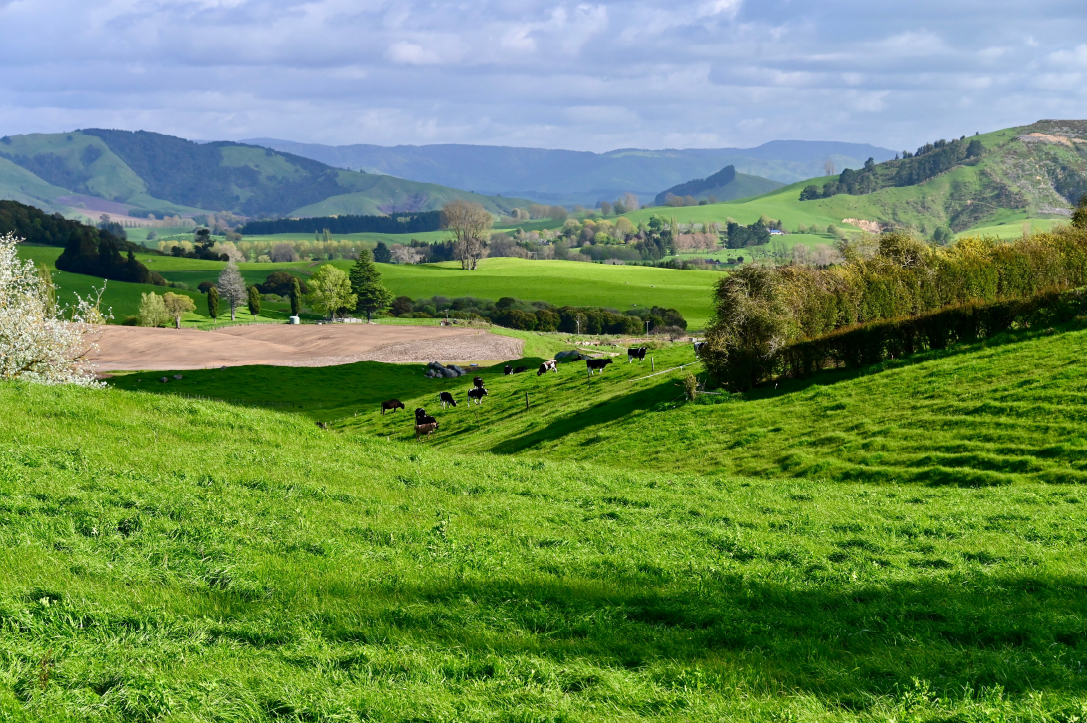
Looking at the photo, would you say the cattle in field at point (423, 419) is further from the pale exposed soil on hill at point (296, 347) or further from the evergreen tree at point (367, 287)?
the evergreen tree at point (367, 287)

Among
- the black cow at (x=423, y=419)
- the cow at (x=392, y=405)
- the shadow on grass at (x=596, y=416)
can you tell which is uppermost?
the shadow on grass at (x=596, y=416)

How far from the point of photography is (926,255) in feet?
151

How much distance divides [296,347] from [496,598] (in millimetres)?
102778

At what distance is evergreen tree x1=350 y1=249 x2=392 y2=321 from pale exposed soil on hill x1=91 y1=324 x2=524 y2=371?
36.3m

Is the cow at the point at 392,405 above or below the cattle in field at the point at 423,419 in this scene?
below

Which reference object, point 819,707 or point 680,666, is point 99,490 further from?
point 819,707

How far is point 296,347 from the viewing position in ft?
354

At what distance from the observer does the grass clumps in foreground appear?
7.59 metres

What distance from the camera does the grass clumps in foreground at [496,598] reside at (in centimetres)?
759

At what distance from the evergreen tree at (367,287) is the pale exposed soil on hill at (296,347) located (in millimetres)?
36298

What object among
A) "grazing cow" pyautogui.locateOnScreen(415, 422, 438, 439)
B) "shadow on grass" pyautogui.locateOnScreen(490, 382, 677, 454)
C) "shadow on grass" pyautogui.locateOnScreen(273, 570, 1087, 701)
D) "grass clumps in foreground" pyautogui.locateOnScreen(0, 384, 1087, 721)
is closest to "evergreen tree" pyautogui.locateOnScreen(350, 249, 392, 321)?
"grazing cow" pyautogui.locateOnScreen(415, 422, 438, 439)

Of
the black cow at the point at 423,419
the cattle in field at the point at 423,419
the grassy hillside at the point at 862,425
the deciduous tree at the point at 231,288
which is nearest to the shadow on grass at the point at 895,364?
the grassy hillside at the point at 862,425

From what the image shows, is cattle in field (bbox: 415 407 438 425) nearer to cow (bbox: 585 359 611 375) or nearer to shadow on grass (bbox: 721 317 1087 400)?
cow (bbox: 585 359 611 375)

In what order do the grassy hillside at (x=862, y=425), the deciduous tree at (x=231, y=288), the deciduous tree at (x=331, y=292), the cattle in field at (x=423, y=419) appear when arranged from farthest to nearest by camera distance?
the deciduous tree at (x=231, y=288)
the deciduous tree at (x=331, y=292)
the cattle in field at (x=423, y=419)
the grassy hillside at (x=862, y=425)
